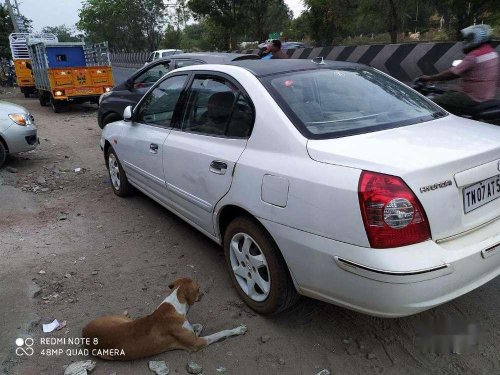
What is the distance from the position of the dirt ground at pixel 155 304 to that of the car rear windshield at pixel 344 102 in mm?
1261

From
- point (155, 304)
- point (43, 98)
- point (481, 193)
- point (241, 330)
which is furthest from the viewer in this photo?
point (43, 98)

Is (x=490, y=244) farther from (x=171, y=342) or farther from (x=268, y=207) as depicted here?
(x=171, y=342)

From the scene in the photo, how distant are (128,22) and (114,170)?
5905cm

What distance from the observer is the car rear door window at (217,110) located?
300 centimetres

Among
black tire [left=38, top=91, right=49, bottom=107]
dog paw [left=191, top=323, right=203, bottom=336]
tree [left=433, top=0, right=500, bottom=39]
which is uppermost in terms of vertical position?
tree [left=433, top=0, right=500, bottom=39]

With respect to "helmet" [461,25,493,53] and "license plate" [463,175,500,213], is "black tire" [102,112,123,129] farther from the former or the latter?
"license plate" [463,175,500,213]

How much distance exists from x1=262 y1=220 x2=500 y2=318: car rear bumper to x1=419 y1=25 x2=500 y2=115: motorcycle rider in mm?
2469

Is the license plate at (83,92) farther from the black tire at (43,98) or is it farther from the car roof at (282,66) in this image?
the car roof at (282,66)

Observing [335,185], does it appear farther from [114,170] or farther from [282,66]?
[114,170]

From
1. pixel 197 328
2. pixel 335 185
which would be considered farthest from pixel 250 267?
pixel 335 185

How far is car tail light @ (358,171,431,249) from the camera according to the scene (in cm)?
212

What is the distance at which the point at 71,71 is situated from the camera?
1337 cm

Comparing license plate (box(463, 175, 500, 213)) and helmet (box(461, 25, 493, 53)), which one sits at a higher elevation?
helmet (box(461, 25, 493, 53))

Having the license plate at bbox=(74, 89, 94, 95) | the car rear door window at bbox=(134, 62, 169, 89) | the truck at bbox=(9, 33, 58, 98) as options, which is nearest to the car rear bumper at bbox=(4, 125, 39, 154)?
the car rear door window at bbox=(134, 62, 169, 89)
